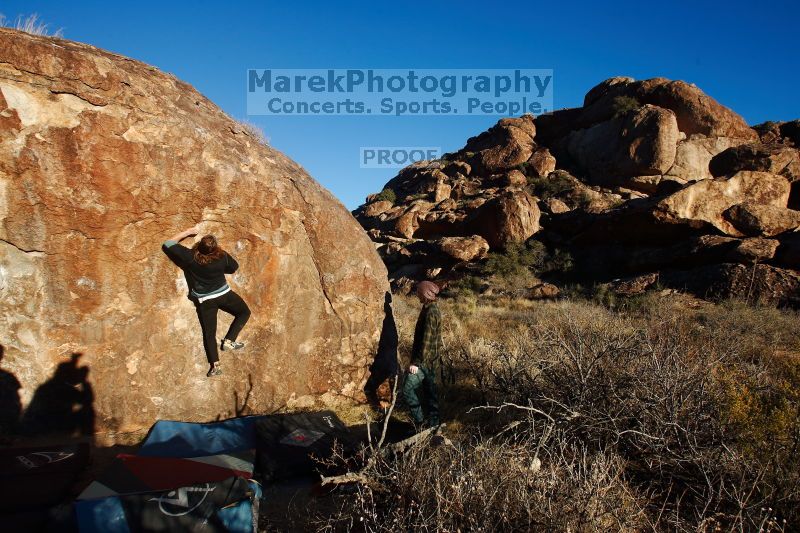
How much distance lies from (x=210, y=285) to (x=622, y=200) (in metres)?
20.3

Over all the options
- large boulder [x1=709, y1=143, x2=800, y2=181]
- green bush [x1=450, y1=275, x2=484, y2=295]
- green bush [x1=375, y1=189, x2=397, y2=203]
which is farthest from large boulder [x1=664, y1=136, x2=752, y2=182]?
green bush [x1=375, y1=189, x2=397, y2=203]

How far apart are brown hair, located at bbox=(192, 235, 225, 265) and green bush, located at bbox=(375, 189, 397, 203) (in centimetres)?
2513

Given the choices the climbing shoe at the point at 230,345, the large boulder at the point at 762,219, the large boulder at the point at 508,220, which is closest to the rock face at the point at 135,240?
the climbing shoe at the point at 230,345

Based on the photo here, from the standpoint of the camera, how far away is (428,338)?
4.65 metres

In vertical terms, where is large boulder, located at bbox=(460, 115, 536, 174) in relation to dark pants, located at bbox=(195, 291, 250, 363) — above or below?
above

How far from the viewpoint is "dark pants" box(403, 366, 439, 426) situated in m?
4.54

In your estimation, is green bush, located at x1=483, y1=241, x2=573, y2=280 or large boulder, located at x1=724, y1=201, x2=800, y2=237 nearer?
large boulder, located at x1=724, y1=201, x2=800, y2=237

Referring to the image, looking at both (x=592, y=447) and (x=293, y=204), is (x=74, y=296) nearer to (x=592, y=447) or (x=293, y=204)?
(x=293, y=204)

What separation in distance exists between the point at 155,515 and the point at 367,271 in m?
3.68

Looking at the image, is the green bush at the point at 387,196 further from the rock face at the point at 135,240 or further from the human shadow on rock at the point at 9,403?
the human shadow on rock at the point at 9,403

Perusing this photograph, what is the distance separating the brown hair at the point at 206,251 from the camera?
4289 millimetres

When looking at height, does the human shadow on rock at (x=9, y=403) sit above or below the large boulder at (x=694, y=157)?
below

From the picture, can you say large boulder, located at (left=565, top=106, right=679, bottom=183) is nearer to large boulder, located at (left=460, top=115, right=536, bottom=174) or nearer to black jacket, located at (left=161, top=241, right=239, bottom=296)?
large boulder, located at (left=460, top=115, right=536, bottom=174)

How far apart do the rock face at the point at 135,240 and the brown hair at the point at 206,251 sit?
36cm
